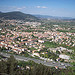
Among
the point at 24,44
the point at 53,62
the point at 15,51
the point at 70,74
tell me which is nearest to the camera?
the point at 70,74

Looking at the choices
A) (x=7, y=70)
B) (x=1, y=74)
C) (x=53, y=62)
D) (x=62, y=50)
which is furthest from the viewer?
(x=62, y=50)

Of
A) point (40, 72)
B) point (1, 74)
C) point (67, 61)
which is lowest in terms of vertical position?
point (67, 61)

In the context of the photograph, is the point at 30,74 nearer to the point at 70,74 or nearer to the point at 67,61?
the point at 70,74

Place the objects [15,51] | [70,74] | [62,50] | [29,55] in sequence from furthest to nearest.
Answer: [62,50] → [15,51] → [29,55] → [70,74]

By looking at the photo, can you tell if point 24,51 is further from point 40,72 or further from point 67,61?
point 40,72

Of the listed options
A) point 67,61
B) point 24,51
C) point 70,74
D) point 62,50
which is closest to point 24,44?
point 24,51

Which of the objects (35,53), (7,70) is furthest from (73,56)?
(7,70)

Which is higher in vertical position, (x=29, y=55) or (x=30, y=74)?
(x=30, y=74)

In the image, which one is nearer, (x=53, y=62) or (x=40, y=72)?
(x=40, y=72)

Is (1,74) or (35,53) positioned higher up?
(1,74)
